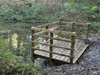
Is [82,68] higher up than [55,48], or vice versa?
[55,48]

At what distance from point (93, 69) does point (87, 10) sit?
52.0 feet

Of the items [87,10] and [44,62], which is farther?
[87,10]

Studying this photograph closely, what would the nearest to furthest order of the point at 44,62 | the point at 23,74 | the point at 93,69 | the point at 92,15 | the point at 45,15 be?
the point at 23,74 → the point at 93,69 → the point at 44,62 → the point at 92,15 → the point at 45,15

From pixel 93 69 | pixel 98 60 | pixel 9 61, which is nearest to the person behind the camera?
pixel 9 61

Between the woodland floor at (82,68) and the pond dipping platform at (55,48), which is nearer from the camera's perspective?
the woodland floor at (82,68)

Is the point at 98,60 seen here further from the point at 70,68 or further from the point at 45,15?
the point at 45,15

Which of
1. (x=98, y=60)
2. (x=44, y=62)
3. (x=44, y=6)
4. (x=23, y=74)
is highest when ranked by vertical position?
(x=44, y=6)

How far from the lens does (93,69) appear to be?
13.5 ft

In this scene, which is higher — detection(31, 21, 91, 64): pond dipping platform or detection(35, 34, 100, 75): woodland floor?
detection(31, 21, 91, 64): pond dipping platform

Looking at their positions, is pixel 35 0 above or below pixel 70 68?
above

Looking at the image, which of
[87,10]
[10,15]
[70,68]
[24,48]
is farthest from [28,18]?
[70,68]

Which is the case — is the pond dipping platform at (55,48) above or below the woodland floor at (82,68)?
above

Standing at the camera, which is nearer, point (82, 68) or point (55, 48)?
point (82, 68)

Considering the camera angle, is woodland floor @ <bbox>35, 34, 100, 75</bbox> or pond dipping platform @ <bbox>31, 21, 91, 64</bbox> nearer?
woodland floor @ <bbox>35, 34, 100, 75</bbox>
